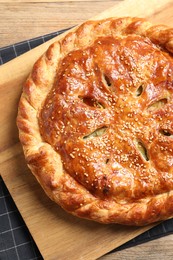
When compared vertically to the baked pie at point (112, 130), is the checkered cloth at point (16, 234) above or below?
below

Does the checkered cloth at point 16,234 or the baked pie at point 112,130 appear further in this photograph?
the checkered cloth at point 16,234

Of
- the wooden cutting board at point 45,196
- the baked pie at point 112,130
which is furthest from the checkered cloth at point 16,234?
the baked pie at point 112,130

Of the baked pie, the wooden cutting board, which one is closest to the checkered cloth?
the wooden cutting board

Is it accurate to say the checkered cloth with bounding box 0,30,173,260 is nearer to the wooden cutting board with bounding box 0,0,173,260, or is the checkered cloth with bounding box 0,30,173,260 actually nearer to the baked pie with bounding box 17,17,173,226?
the wooden cutting board with bounding box 0,0,173,260

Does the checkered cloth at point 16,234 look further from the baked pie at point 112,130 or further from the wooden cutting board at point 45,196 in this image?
the baked pie at point 112,130

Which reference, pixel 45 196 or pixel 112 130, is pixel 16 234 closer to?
pixel 45 196

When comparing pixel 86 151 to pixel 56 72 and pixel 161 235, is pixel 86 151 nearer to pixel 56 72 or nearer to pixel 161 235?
pixel 56 72
